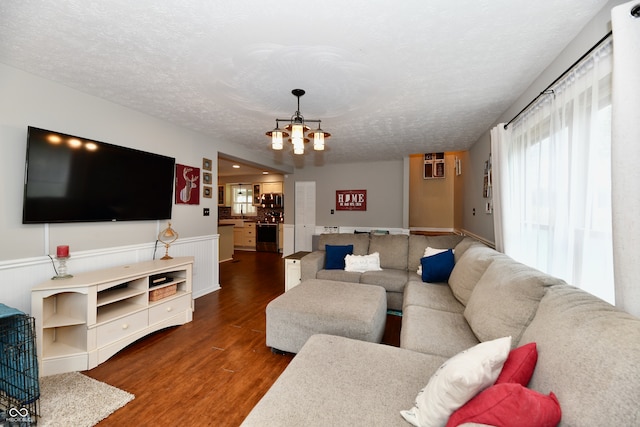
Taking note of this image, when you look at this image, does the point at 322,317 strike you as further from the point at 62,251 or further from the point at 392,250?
the point at 62,251

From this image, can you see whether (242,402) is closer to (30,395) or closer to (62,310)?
(30,395)

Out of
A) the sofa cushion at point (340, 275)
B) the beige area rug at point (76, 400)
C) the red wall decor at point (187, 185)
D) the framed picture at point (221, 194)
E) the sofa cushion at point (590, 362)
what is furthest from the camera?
the framed picture at point (221, 194)

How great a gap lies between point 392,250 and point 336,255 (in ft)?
2.73

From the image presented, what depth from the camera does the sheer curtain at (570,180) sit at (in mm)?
1328

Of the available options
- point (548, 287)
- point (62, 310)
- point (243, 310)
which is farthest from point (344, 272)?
point (62, 310)

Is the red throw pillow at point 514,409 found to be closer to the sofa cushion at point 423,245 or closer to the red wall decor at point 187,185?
the sofa cushion at point 423,245

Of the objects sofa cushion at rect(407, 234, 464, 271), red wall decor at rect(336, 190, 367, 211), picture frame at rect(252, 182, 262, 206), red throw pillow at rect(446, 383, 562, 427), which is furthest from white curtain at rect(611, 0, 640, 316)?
picture frame at rect(252, 182, 262, 206)

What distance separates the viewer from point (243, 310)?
131 inches

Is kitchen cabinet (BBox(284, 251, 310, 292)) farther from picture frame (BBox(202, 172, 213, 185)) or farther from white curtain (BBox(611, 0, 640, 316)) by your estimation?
white curtain (BBox(611, 0, 640, 316))

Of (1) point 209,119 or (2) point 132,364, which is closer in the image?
(2) point 132,364

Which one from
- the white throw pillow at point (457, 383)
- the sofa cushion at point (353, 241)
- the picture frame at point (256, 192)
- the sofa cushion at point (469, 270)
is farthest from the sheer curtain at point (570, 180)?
the picture frame at point (256, 192)

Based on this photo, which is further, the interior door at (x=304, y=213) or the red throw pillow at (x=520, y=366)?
the interior door at (x=304, y=213)

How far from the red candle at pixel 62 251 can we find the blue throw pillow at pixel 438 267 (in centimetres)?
357

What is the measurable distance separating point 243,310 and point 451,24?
3460 mm
